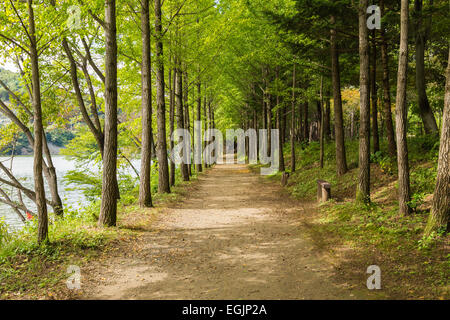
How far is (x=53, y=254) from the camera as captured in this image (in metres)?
6.11

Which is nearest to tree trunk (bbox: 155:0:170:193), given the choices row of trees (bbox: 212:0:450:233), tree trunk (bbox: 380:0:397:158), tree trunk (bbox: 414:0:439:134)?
row of trees (bbox: 212:0:450:233)

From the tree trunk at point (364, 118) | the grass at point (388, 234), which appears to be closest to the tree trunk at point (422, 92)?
the grass at point (388, 234)

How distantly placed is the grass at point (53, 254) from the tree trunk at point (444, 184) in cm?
652

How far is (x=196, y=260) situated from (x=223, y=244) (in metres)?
1.19

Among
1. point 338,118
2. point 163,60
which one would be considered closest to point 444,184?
point 338,118

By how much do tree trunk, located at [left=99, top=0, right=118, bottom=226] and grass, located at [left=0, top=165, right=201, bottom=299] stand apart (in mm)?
527

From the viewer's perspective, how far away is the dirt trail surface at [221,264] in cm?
482

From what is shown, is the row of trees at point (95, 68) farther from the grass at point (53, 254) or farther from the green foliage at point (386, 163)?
the green foliage at point (386, 163)

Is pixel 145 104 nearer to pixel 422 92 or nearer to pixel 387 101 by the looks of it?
pixel 387 101

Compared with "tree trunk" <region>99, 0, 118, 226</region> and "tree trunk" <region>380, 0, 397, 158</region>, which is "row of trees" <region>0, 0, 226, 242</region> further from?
"tree trunk" <region>380, 0, 397, 158</region>

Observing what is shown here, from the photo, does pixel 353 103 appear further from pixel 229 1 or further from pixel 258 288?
pixel 258 288

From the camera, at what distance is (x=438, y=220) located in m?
5.71
